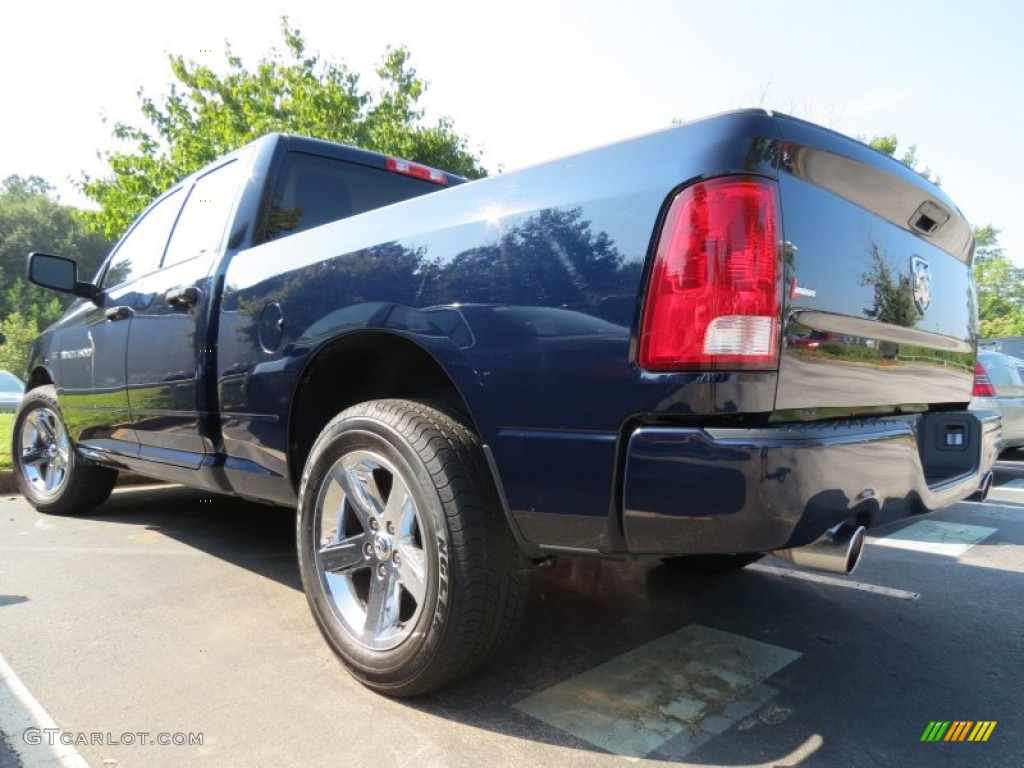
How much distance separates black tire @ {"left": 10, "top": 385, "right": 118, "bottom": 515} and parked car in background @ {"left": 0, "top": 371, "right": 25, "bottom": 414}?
553 inches

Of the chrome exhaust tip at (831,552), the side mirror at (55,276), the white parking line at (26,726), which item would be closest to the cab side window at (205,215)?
the side mirror at (55,276)

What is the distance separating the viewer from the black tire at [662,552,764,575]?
308 centimetres

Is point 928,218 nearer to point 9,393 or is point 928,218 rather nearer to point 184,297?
point 184,297

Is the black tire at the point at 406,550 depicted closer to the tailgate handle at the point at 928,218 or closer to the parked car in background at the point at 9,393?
the tailgate handle at the point at 928,218

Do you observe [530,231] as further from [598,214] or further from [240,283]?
[240,283]

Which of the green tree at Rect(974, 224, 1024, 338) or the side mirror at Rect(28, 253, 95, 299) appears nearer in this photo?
the side mirror at Rect(28, 253, 95, 299)

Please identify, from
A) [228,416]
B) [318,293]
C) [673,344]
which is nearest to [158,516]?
[228,416]

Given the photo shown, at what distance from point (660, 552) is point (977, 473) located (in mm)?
1363

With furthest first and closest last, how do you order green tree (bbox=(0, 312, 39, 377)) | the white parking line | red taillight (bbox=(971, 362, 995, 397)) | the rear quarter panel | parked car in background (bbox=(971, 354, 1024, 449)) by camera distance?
green tree (bbox=(0, 312, 39, 377)) < parked car in background (bbox=(971, 354, 1024, 449)) < red taillight (bbox=(971, 362, 995, 397)) < the white parking line < the rear quarter panel

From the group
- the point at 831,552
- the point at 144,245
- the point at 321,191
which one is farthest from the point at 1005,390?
the point at 144,245

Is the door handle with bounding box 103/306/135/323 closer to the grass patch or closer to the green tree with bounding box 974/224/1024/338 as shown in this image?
the grass patch

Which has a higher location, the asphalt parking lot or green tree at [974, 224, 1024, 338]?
green tree at [974, 224, 1024, 338]

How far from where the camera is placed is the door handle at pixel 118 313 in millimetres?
3581

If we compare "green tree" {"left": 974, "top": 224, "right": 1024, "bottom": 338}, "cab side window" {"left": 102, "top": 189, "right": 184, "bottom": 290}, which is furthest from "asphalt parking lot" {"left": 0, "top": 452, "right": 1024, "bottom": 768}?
"green tree" {"left": 974, "top": 224, "right": 1024, "bottom": 338}
